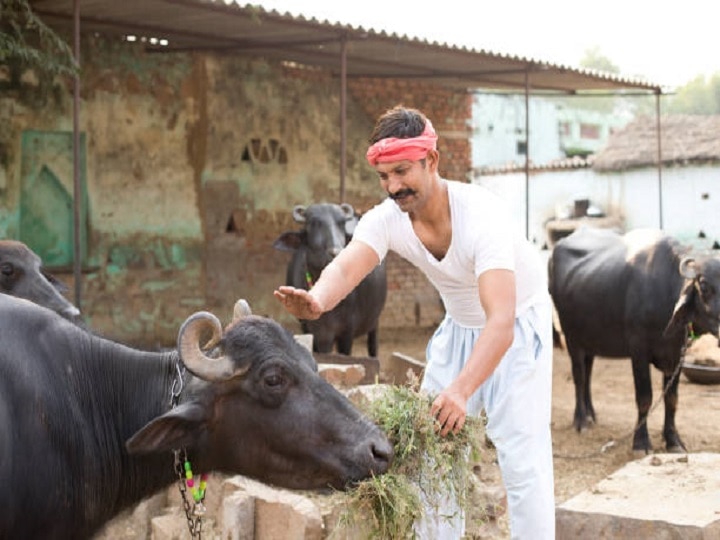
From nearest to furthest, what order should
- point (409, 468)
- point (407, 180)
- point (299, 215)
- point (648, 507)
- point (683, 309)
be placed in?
point (409, 468), point (407, 180), point (648, 507), point (683, 309), point (299, 215)

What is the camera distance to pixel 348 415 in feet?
12.7

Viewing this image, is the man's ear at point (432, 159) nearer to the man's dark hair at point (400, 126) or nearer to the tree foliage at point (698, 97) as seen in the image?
the man's dark hair at point (400, 126)

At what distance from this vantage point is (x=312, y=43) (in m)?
12.4

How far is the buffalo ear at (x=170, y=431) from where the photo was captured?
3.74m

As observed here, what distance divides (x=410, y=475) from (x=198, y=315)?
3.20 ft

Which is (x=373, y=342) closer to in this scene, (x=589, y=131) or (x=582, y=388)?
(x=582, y=388)

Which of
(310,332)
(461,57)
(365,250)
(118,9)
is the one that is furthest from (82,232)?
(365,250)

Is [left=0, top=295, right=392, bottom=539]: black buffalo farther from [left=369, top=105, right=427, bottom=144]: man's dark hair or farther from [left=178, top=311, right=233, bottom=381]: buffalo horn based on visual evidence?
[left=369, top=105, right=427, bottom=144]: man's dark hair

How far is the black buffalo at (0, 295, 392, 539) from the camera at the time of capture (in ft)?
12.5

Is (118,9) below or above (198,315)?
above

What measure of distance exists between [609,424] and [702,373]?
95.3 inches

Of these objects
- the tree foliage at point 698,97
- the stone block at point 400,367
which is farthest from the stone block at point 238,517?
the tree foliage at point 698,97

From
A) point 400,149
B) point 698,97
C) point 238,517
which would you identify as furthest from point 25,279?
point 698,97

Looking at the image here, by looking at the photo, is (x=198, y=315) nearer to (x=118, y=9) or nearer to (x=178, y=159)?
(x=118, y=9)
